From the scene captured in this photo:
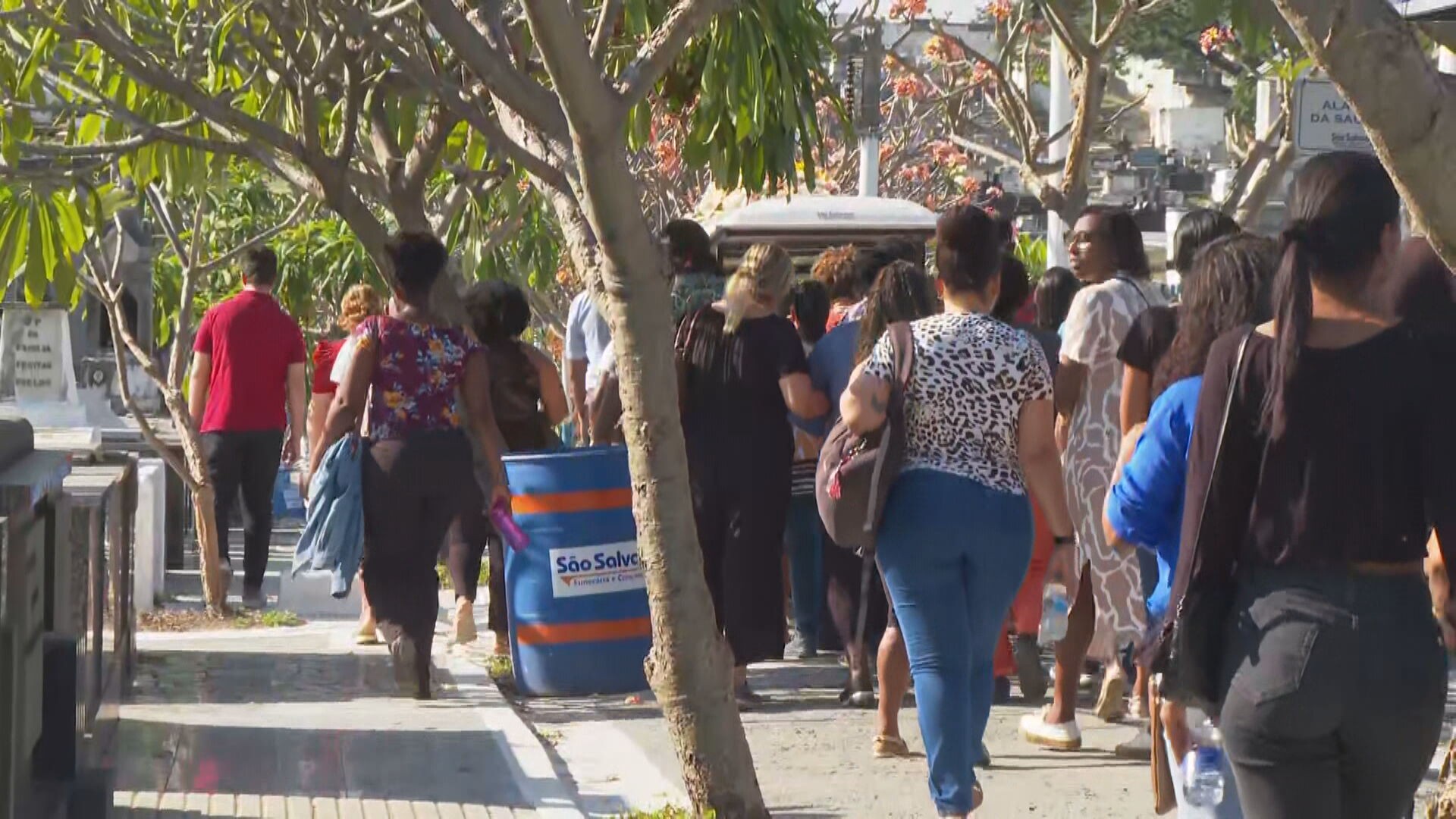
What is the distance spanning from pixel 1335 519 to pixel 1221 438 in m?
0.26

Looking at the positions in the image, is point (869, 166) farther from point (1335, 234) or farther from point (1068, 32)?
point (1335, 234)

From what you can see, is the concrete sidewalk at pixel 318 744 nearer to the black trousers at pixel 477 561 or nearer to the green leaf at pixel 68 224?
the black trousers at pixel 477 561

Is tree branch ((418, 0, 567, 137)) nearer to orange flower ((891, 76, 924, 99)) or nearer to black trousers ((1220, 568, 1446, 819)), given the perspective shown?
black trousers ((1220, 568, 1446, 819))

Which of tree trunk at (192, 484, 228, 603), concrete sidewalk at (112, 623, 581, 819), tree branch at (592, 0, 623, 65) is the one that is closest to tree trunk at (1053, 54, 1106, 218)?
concrete sidewalk at (112, 623, 581, 819)

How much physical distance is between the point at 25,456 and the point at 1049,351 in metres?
4.76

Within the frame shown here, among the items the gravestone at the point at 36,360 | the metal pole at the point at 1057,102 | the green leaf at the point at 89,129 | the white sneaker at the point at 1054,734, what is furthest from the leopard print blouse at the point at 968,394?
the metal pole at the point at 1057,102

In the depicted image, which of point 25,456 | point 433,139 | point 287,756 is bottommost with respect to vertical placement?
point 287,756

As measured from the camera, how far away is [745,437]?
938cm

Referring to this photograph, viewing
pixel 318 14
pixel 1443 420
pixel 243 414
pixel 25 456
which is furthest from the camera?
pixel 243 414

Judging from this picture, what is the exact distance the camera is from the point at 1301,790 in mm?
4223

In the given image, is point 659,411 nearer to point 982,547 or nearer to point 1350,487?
point 982,547

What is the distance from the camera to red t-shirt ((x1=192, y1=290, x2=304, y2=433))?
42.6 ft

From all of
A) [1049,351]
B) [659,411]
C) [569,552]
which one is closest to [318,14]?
[569,552]

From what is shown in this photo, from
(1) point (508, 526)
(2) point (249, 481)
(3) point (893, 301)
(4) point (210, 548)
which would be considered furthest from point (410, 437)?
(2) point (249, 481)
